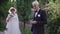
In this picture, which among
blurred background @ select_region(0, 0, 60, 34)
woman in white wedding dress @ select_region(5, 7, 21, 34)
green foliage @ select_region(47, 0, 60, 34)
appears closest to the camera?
blurred background @ select_region(0, 0, 60, 34)

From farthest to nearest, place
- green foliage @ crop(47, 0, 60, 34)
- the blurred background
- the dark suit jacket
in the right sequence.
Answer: green foliage @ crop(47, 0, 60, 34)
the dark suit jacket
the blurred background

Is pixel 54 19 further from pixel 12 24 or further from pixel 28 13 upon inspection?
pixel 28 13

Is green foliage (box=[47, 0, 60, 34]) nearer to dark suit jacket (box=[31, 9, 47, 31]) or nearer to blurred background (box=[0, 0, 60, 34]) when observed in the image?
blurred background (box=[0, 0, 60, 34])

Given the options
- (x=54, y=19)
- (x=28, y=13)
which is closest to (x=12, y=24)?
(x=54, y=19)

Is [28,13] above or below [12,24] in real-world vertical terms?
below

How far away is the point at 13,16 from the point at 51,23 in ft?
6.56

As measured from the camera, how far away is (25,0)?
18.9 m

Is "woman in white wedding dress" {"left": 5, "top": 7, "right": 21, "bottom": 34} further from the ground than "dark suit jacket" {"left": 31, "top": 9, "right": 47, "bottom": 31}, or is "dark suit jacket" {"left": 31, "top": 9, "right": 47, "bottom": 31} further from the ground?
"dark suit jacket" {"left": 31, "top": 9, "right": 47, "bottom": 31}

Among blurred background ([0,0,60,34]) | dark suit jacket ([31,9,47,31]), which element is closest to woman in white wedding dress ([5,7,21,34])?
blurred background ([0,0,60,34])

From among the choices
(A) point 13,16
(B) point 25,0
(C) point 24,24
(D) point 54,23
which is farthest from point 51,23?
(B) point 25,0

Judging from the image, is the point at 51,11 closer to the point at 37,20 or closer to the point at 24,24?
the point at 37,20

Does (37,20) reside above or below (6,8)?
below

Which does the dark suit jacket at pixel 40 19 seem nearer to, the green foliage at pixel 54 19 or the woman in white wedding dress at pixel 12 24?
the green foliage at pixel 54 19

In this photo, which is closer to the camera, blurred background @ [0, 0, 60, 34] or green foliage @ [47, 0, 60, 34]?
blurred background @ [0, 0, 60, 34]
